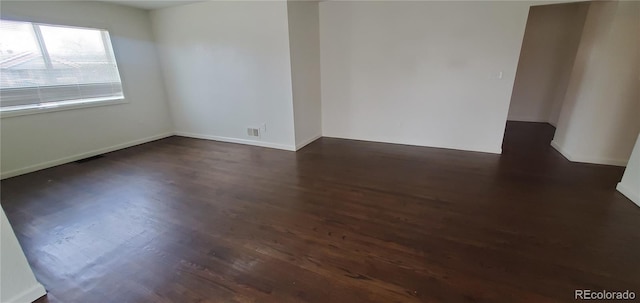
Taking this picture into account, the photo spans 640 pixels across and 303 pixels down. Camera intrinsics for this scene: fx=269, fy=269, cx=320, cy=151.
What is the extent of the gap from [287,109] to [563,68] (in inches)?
234

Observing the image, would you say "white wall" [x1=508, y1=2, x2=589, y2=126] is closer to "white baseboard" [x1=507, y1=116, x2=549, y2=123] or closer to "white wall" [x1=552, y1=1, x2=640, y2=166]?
"white baseboard" [x1=507, y1=116, x2=549, y2=123]

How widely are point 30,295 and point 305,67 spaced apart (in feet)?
12.7

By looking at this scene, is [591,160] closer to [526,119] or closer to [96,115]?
[526,119]

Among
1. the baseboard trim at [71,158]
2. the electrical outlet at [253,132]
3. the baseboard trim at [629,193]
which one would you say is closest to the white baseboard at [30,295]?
the baseboard trim at [71,158]

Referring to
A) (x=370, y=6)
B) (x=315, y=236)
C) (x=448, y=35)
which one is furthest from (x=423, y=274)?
(x=370, y=6)

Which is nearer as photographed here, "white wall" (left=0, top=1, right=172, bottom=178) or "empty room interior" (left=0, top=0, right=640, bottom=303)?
"empty room interior" (left=0, top=0, right=640, bottom=303)

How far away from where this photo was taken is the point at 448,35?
3904 mm

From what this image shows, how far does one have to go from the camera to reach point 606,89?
135 inches

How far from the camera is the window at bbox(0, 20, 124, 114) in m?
3.48

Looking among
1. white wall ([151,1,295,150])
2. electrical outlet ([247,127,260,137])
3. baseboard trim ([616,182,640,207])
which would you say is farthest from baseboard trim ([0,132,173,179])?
baseboard trim ([616,182,640,207])

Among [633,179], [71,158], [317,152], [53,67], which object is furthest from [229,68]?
[633,179]

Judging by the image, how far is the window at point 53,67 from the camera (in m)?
3.48

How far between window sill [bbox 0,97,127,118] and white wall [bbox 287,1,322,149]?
3135mm

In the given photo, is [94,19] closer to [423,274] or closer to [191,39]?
[191,39]
